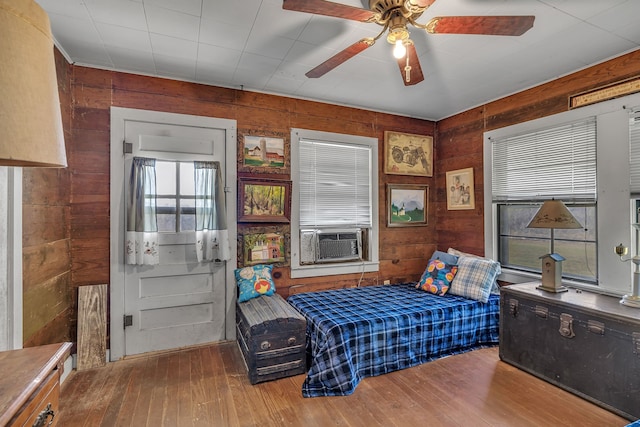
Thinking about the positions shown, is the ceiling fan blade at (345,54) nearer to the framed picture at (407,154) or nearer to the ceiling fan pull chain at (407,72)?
the ceiling fan pull chain at (407,72)

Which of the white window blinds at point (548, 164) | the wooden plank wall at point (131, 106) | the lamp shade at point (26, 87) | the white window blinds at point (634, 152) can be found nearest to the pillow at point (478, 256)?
the white window blinds at point (548, 164)

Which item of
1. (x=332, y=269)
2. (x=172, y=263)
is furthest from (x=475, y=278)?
(x=172, y=263)

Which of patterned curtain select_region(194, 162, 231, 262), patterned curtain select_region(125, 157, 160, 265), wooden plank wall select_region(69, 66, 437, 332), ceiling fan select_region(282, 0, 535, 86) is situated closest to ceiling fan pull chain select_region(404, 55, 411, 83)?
ceiling fan select_region(282, 0, 535, 86)

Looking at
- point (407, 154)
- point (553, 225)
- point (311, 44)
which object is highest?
point (311, 44)

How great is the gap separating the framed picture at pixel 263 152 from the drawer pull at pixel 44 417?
2.46 m

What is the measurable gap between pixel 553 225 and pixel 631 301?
69 centimetres

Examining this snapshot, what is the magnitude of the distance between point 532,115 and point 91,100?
13.8 ft

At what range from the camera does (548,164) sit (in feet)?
9.97

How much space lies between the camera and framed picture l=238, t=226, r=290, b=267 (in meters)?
3.24

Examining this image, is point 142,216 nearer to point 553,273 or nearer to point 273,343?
point 273,343

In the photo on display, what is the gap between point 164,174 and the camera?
9.63ft

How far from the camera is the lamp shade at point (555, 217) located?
246 centimetres

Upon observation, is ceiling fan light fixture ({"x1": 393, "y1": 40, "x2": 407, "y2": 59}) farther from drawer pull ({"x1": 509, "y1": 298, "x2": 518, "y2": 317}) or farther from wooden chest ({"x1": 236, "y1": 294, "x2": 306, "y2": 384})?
drawer pull ({"x1": 509, "y1": 298, "x2": 518, "y2": 317})

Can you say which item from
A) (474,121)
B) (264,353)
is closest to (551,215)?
(474,121)
